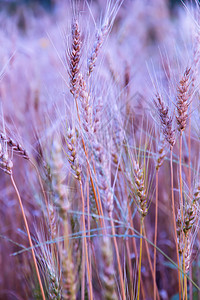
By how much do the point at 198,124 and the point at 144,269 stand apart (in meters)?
0.76

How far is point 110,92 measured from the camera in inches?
39.5

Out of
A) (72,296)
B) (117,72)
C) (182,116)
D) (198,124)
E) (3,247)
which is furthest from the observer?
(3,247)

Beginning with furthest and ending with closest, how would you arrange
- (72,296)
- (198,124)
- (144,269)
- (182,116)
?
(144,269) < (198,124) < (182,116) < (72,296)

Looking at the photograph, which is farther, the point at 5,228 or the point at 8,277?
the point at 5,228

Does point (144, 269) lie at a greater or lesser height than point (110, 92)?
lesser

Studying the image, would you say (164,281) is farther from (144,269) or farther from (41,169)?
(41,169)

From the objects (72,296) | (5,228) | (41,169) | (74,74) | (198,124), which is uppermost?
(74,74)

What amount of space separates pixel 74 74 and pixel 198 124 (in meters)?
0.43

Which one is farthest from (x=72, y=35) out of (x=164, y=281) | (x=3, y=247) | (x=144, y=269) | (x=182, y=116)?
(x=3, y=247)

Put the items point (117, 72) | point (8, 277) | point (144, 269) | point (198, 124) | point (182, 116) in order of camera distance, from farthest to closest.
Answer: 1. point (8, 277)
2. point (144, 269)
3. point (117, 72)
4. point (198, 124)
5. point (182, 116)

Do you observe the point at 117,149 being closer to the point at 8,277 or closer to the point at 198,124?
the point at 198,124

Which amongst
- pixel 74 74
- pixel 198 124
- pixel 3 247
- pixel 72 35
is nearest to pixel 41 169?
pixel 74 74

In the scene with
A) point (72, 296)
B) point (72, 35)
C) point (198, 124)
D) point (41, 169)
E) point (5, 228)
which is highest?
point (72, 35)

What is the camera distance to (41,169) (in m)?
0.86
